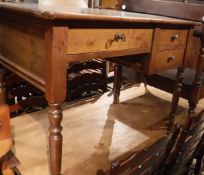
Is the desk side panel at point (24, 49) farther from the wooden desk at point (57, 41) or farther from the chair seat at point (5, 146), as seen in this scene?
the chair seat at point (5, 146)

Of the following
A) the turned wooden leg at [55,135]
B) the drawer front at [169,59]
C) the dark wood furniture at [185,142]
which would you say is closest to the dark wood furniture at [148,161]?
the dark wood furniture at [185,142]

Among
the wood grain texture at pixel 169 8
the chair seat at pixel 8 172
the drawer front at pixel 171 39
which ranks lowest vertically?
the chair seat at pixel 8 172

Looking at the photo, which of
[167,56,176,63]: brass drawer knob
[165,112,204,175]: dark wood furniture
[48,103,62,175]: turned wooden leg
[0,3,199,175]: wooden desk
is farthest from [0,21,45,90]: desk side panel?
[167,56,176,63]: brass drawer knob

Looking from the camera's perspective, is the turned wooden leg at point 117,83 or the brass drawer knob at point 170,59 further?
the turned wooden leg at point 117,83

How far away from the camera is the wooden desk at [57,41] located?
33.8 inches

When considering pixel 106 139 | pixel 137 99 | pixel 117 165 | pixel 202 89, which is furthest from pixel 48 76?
pixel 137 99

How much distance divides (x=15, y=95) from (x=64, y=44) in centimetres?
105

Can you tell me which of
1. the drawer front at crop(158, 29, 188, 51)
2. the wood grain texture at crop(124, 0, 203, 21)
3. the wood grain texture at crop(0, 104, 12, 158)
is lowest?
the wood grain texture at crop(0, 104, 12, 158)

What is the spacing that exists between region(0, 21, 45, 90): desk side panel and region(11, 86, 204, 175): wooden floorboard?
47cm

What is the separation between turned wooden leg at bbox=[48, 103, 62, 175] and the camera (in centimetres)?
93

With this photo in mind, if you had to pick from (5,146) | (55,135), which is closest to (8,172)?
(5,146)

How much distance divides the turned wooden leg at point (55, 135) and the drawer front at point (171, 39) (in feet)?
2.12

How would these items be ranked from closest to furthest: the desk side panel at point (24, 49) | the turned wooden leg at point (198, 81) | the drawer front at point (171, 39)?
the desk side panel at point (24, 49)
the drawer front at point (171, 39)
the turned wooden leg at point (198, 81)

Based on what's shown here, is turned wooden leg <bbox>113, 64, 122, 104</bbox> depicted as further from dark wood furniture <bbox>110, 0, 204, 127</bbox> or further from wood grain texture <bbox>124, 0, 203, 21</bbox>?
wood grain texture <bbox>124, 0, 203, 21</bbox>
